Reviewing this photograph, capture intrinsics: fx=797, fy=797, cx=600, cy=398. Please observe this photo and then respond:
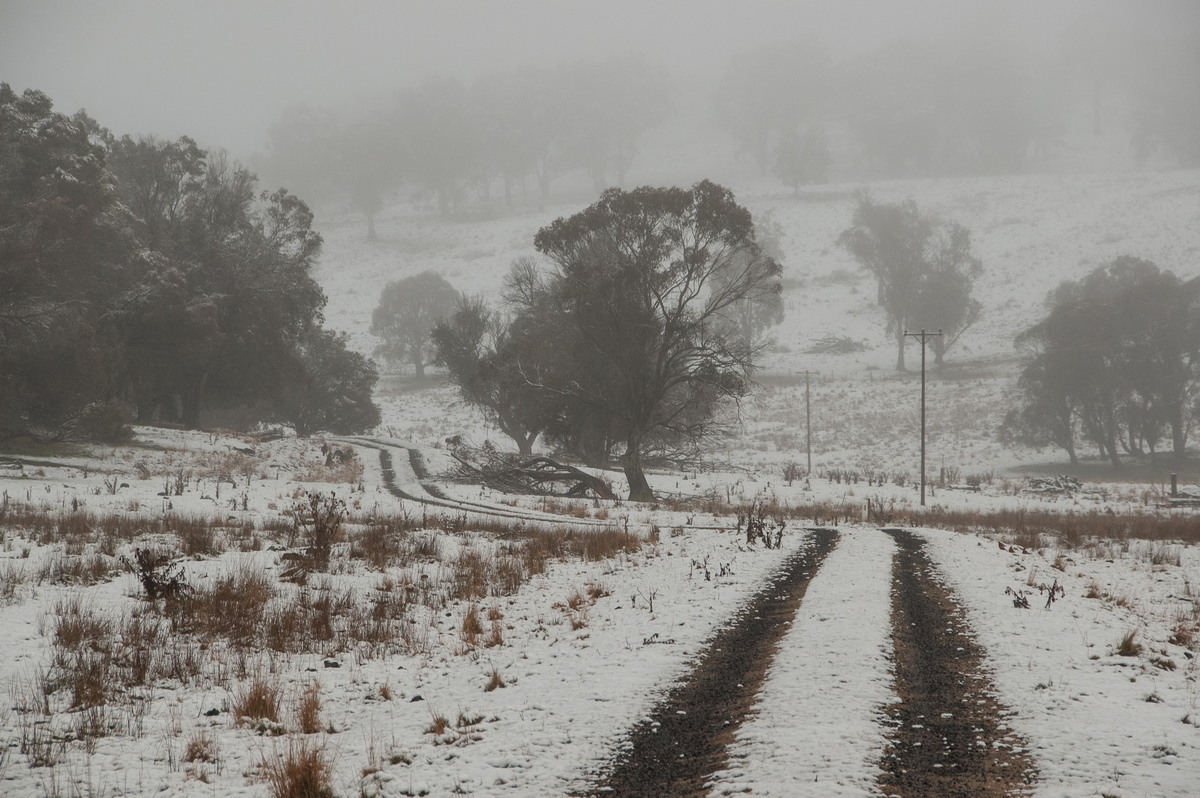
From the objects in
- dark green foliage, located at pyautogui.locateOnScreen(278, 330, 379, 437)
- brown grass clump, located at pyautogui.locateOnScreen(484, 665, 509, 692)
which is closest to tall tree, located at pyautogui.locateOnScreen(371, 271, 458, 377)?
dark green foliage, located at pyautogui.locateOnScreen(278, 330, 379, 437)

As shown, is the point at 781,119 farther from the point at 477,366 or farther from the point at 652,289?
the point at 652,289

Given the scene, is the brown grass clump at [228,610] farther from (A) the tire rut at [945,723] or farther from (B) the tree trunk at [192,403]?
(B) the tree trunk at [192,403]

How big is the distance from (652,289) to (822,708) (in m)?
23.4

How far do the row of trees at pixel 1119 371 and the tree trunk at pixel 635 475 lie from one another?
121 feet

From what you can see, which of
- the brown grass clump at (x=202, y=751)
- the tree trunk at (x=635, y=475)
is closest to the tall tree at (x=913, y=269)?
the tree trunk at (x=635, y=475)

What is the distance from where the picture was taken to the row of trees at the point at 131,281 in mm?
28109

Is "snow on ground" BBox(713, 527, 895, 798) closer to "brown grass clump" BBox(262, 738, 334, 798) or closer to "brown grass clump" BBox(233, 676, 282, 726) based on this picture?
"brown grass clump" BBox(262, 738, 334, 798)

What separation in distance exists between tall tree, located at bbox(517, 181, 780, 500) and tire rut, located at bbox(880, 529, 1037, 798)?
19.4 metres

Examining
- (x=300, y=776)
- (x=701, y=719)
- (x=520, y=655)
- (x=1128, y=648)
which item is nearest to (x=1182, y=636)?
(x=1128, y=648)

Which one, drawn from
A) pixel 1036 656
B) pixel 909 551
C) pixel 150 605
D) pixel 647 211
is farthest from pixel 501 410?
pixel 1036 656

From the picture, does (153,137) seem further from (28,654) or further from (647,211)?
(28,654)

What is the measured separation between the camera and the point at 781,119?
137875 mm

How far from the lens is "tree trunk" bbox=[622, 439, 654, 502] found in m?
28.7

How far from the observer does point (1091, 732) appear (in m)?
5.43
